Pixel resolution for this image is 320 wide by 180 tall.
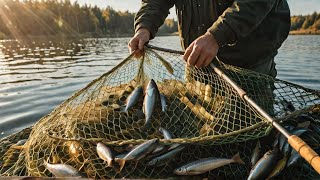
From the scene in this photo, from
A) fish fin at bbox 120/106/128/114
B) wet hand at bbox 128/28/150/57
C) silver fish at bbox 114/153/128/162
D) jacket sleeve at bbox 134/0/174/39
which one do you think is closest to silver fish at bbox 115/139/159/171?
silver fish at bbox 114/153/128/162

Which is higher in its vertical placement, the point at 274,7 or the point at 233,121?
the point at 274,7

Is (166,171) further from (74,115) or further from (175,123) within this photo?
(74,115)

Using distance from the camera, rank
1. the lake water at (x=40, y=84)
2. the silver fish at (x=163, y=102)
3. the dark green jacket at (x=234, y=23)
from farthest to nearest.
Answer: the lake water at (x=40, y=84) → the silver fish at (x=163, y=102) → the dark green jacket at (x=234, y=23)

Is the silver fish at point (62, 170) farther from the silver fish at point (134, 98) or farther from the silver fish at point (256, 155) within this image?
the silver fish at point (256, 155)

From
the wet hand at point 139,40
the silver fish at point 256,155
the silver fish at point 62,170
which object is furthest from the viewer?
the wet hand at point 139,40

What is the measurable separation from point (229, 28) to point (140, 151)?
1873 mm

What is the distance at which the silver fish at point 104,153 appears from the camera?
11.9 ft

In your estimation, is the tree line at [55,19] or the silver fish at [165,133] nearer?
the silver fish at [165,133]

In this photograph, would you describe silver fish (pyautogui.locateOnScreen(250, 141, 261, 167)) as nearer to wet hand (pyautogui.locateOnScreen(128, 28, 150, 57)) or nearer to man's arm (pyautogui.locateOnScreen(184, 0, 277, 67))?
man's arm (pyautogui.locateOnScreen(184, 0, 277, 67))

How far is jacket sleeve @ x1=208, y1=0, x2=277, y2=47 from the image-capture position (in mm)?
4180

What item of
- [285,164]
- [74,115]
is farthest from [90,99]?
[285,164]

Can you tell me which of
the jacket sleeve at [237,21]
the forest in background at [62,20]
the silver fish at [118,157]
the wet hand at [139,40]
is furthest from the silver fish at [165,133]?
the forest in background at [62,20]

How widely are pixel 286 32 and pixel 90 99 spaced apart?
10.1ft

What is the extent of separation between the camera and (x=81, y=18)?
297 ft
